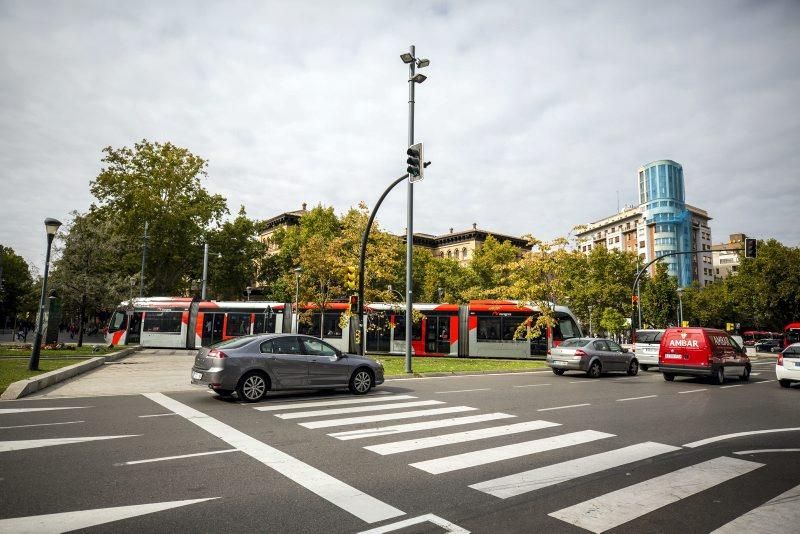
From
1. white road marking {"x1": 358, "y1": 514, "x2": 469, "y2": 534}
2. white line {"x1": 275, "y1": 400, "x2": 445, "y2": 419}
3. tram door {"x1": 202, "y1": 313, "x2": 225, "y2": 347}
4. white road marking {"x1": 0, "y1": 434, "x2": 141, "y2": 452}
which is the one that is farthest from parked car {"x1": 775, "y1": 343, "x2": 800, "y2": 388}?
tram door {"x1": 202, "y1": 313, "x2": 225, "y2": 347}

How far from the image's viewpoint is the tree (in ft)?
115

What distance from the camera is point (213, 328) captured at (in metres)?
29.1

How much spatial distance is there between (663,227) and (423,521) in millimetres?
111453

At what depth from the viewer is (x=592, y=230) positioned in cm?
11900

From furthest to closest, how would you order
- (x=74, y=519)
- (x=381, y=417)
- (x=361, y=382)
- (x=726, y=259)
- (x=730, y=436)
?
(x=726, y=259) < (x=361, y=382) < (x=381, y=417) < (x=730, y=436) < (x=74, y=519)

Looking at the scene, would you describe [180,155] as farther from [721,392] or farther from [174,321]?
[721,392]

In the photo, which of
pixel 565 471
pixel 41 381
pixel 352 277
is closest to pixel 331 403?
pixel 565 471

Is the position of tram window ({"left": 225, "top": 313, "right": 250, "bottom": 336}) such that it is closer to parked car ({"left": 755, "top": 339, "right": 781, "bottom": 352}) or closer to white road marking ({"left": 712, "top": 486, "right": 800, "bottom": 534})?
white road marking ({"left": 712, "top": 486, "right": 800, "bottom": 534})

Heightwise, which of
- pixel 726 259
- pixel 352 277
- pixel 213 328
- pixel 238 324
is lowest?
pixel 213 328

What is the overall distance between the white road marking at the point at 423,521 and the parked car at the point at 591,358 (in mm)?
14535

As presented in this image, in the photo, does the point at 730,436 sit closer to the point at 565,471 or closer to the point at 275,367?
the point at 565,471

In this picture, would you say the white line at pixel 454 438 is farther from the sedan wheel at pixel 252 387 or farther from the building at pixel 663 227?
the building at pixel 663 227

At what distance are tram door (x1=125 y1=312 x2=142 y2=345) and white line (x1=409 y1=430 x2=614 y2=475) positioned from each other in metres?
29.1

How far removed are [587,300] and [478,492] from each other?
184ft
